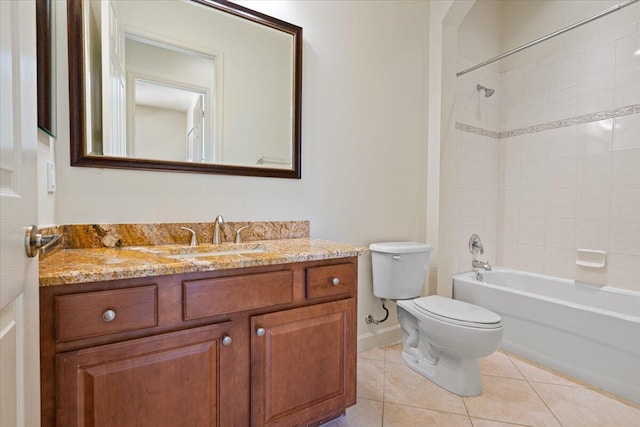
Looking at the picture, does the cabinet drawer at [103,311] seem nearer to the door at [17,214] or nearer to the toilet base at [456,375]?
the door at [17,214]

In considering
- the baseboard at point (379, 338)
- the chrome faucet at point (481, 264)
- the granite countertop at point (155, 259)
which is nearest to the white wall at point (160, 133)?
the granite countertop at point (155, 259)

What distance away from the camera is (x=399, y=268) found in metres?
2.03

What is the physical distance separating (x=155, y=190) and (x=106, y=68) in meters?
0.55

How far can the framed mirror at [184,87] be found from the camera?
134cm

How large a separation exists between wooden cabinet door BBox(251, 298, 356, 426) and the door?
0.64 metres

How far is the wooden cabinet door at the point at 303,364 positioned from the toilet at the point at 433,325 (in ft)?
1.97

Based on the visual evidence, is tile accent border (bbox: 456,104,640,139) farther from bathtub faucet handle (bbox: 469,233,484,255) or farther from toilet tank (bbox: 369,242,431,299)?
toilet tank (bbox: 369,242,431,299)

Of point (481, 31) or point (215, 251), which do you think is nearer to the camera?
point (215, 251)

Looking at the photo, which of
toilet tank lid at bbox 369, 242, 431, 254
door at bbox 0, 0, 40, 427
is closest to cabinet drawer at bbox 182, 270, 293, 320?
door at bbox 0, 0, 40, 427

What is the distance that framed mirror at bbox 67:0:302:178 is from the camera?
1337 millimetres

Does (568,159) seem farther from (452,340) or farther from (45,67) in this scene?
(45,67)

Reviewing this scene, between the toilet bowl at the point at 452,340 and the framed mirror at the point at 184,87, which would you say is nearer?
the framed mirror at the point at 184,87

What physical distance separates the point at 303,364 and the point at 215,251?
621 millimetres

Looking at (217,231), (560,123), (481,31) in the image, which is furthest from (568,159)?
(217,231)
